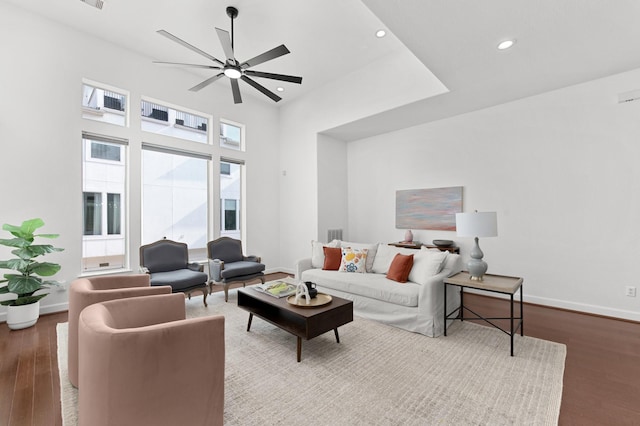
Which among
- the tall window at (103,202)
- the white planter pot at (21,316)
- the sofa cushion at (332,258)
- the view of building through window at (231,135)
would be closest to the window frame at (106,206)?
the tall window at (103,202)

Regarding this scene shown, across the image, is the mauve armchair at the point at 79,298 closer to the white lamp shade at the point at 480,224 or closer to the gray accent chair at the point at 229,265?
the gray accent chair at the point at 229,265

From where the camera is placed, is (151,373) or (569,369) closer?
(151,373)

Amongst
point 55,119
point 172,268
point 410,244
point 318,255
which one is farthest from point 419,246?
point 55,119

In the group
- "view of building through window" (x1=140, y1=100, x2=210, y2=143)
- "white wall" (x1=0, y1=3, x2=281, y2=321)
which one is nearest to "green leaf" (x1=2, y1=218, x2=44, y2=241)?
"white wall" (x1=0, y1=3, x2=281, y2=321)

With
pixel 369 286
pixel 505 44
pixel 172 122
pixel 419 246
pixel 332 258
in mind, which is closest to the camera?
pixel 505 44

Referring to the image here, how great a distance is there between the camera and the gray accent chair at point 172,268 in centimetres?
378

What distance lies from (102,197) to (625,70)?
7409 mm

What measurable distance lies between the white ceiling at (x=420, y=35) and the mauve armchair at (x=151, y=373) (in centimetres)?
288

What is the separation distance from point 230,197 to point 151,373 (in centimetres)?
487

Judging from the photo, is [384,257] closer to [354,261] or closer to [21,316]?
[354,261]

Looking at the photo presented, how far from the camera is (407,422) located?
1.79 meters

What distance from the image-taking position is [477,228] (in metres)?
2.86

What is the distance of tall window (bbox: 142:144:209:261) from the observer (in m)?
4.90

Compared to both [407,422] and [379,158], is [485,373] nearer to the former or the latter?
[407,422]
